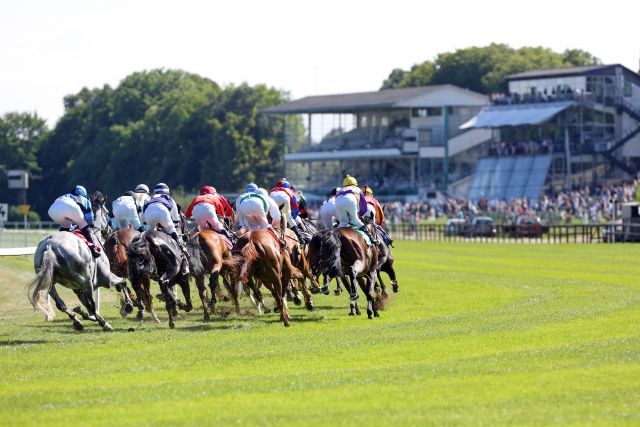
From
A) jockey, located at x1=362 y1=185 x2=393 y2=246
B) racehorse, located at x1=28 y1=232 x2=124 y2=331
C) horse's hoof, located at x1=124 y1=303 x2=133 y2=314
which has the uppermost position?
jockey, located at x1=362 y1=185 x2=393 y2=246

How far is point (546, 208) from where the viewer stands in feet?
202

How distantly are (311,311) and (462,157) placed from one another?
211 feet

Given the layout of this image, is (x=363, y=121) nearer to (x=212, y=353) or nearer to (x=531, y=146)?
(x=531, y=146)

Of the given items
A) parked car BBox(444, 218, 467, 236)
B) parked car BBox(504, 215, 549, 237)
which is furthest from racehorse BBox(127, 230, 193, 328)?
parked car BBox(444, 218, 467, 236)

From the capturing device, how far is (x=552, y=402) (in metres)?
12.5

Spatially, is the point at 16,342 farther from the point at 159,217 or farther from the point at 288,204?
the point at 288,204

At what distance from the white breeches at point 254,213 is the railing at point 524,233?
2959 cm

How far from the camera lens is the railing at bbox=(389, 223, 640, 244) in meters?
50.5

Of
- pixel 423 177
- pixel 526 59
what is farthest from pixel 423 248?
pixel 526 59

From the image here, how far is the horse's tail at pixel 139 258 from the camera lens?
66.6ft

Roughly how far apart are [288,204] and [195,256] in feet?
12.2

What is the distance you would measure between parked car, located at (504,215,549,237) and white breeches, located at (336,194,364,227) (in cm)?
3348

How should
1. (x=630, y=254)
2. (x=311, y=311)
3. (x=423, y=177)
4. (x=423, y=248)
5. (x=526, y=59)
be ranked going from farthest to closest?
(x=526, y=59), (x=423, y=177), (x=423, y=248), (x=630, y=254), (x=311, y=311)

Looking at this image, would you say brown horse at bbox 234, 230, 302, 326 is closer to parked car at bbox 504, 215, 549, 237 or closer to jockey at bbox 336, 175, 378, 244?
jockey at bbox 336, 175, 378, 244
